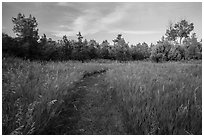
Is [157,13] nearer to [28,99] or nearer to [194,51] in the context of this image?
[28,99]

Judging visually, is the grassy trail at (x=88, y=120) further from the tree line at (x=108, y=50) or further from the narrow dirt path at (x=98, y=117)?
the tree line at (x=108, y=50)

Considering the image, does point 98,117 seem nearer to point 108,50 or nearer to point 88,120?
point 88,120

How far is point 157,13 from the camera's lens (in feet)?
12.1

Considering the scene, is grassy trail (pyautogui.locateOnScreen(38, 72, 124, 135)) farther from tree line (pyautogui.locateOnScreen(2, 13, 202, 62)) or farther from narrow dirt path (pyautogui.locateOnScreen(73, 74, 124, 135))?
tree line (pyautogui.locateOnScreen(2, 13, 202, 62))

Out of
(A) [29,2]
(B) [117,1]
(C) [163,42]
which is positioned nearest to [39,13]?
(A) [29,2]

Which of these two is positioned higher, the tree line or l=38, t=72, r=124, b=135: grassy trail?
the tree line

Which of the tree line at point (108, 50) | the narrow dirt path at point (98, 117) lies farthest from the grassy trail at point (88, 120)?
the tree line at point (108, 50)

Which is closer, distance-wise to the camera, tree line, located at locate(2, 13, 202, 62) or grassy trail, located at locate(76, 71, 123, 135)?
grassy trail, located at locate(76, 71, 123, 135)

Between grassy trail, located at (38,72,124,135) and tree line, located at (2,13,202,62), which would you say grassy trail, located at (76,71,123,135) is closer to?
grassy trail, located at (38,72,124,135)

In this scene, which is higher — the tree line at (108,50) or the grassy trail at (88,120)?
the tree line at (108,50)

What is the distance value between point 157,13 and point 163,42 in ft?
64.9

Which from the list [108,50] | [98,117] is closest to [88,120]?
[98,117]

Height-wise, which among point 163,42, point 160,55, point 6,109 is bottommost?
point 6,109

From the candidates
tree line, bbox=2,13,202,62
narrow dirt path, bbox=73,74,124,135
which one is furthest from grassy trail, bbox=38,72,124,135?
tree line, bbox=2,13,202,62
